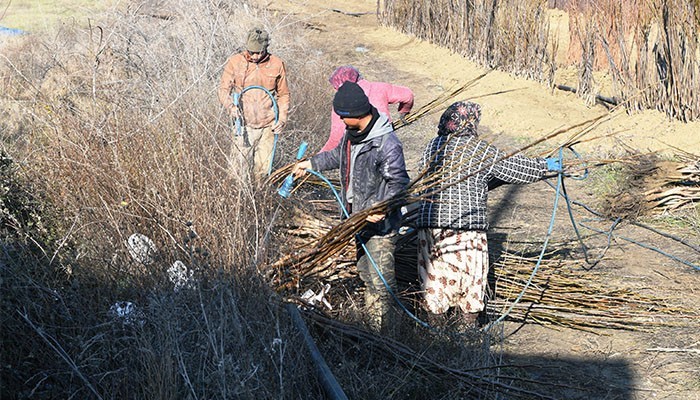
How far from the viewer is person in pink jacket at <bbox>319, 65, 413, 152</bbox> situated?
5.73 meters

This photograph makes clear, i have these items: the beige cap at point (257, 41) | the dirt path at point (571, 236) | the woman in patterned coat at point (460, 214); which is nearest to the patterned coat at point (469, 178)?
the woman in patterned coat at point (460, 214)

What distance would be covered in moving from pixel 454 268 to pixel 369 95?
1.81 m

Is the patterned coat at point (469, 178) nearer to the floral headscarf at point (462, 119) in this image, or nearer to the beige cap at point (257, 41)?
the floral headscarf at point (462, 119)

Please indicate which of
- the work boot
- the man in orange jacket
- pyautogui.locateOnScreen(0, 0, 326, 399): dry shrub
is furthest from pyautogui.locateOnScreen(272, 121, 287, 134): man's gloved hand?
the work boot

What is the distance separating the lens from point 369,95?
233 inches

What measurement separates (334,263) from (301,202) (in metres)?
0.72

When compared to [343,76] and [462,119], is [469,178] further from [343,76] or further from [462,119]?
[343,76]

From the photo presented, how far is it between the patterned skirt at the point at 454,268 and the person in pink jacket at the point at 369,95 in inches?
50.8

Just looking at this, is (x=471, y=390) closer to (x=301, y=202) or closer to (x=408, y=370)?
(x=408, y=370)

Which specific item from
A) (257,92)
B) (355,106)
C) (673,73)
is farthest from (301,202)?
(673,73)

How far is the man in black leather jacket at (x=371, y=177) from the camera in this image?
169 inches

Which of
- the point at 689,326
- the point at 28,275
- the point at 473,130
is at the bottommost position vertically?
the point at 689,326

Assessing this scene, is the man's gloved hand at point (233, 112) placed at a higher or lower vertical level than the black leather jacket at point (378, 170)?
lower

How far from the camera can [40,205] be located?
5156 mm
